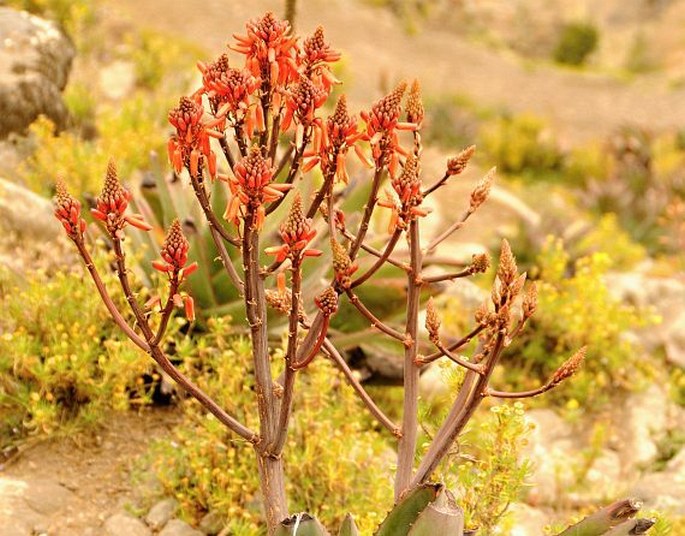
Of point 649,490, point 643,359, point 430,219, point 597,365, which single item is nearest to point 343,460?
point 649,490

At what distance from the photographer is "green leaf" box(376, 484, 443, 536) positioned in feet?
8.12

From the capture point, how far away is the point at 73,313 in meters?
3.97

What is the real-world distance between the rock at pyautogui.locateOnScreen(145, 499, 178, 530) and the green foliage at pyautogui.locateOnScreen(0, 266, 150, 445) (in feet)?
1.42

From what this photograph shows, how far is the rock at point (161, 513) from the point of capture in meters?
3.49

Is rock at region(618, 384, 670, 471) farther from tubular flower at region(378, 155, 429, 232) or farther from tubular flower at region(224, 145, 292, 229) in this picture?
tubular flower at region(224, 145, 292, 229)

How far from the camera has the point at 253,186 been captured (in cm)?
221

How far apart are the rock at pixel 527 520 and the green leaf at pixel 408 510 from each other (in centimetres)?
149

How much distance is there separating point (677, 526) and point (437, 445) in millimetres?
1592

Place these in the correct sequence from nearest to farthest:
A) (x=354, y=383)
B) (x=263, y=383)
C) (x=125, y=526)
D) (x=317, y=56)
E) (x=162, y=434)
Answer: (x=317, y=56), (x=263, y=383), (x=354, y=383), (x=125, y=526), (x=162, y=434)

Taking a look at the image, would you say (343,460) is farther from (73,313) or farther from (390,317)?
(73,313)

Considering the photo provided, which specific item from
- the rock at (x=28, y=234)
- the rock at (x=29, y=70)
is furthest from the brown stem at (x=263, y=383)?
the rock at (x=29, y=70)

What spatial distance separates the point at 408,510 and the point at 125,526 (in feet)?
4.47

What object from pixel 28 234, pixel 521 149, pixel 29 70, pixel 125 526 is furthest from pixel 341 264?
pixel 521 149

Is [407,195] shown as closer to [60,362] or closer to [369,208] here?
[369,208]
